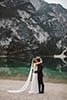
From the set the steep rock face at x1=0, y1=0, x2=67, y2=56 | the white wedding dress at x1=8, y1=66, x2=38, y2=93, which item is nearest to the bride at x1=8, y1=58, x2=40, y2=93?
the white wedding dress at x1=8, y1=66, x2=38, y2=93

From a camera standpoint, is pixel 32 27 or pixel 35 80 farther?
pixel 32 27

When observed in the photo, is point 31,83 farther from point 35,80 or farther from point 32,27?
point 32,27

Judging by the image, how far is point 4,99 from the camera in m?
2.79

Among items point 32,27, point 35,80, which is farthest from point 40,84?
point 32,27

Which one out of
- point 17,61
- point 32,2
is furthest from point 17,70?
point 32,2

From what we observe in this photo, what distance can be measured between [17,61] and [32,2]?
0.62 meters

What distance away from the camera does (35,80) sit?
2.85 meters

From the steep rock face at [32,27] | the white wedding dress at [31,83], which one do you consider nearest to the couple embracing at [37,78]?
the white wedding dress at [31,83]

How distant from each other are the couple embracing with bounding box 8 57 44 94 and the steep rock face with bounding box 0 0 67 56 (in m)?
0.15

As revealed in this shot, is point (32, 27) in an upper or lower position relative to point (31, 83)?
upper

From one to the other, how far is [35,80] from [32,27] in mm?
543

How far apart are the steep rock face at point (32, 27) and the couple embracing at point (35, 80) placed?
0.15m

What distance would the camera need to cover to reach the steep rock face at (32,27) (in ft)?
9.65

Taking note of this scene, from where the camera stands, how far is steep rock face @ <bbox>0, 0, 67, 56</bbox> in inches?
116
